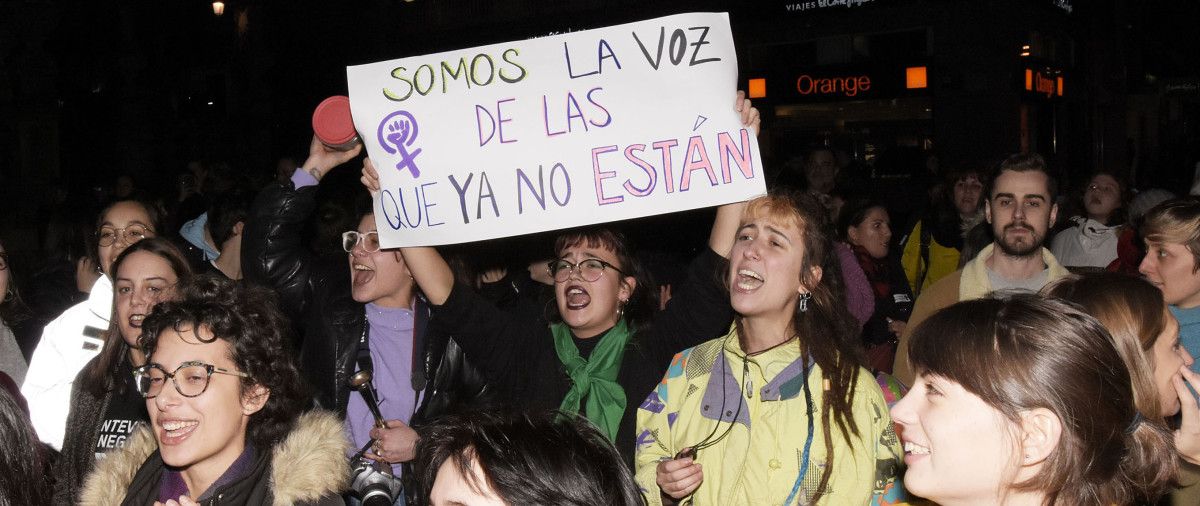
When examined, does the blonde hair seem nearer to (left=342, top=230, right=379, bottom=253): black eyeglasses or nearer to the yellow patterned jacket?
the yellow patterned jacket

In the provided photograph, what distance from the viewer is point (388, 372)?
13.5 ft

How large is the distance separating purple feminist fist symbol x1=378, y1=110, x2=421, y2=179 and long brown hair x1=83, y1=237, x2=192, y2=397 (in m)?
0.88

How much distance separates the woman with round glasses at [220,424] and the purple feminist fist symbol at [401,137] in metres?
0.80

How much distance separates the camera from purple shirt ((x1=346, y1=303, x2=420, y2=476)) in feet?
13.1

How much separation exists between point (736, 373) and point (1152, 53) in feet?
99.0

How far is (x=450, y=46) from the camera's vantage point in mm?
21000

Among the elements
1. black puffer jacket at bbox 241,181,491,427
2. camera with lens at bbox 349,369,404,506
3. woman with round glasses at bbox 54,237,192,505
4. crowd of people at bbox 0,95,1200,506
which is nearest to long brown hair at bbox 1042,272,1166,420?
crowd of people at bbox 0,95,1200,506

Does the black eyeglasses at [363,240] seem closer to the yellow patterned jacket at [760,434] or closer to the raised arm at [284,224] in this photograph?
the raised arm at [284,224]

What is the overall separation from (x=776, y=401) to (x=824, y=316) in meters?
0.40

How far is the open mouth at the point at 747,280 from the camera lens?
3.23 m

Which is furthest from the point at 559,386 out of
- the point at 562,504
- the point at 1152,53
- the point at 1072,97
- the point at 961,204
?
the point at 1152,53

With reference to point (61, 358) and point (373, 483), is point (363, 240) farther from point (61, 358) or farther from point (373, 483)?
point (61, 358)

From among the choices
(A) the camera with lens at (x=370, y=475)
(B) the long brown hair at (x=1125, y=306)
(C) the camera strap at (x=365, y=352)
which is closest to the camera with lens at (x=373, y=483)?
(A) the camera with lens at (x=370, y=475)

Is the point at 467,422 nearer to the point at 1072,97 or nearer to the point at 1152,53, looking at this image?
the point at 1072,97
